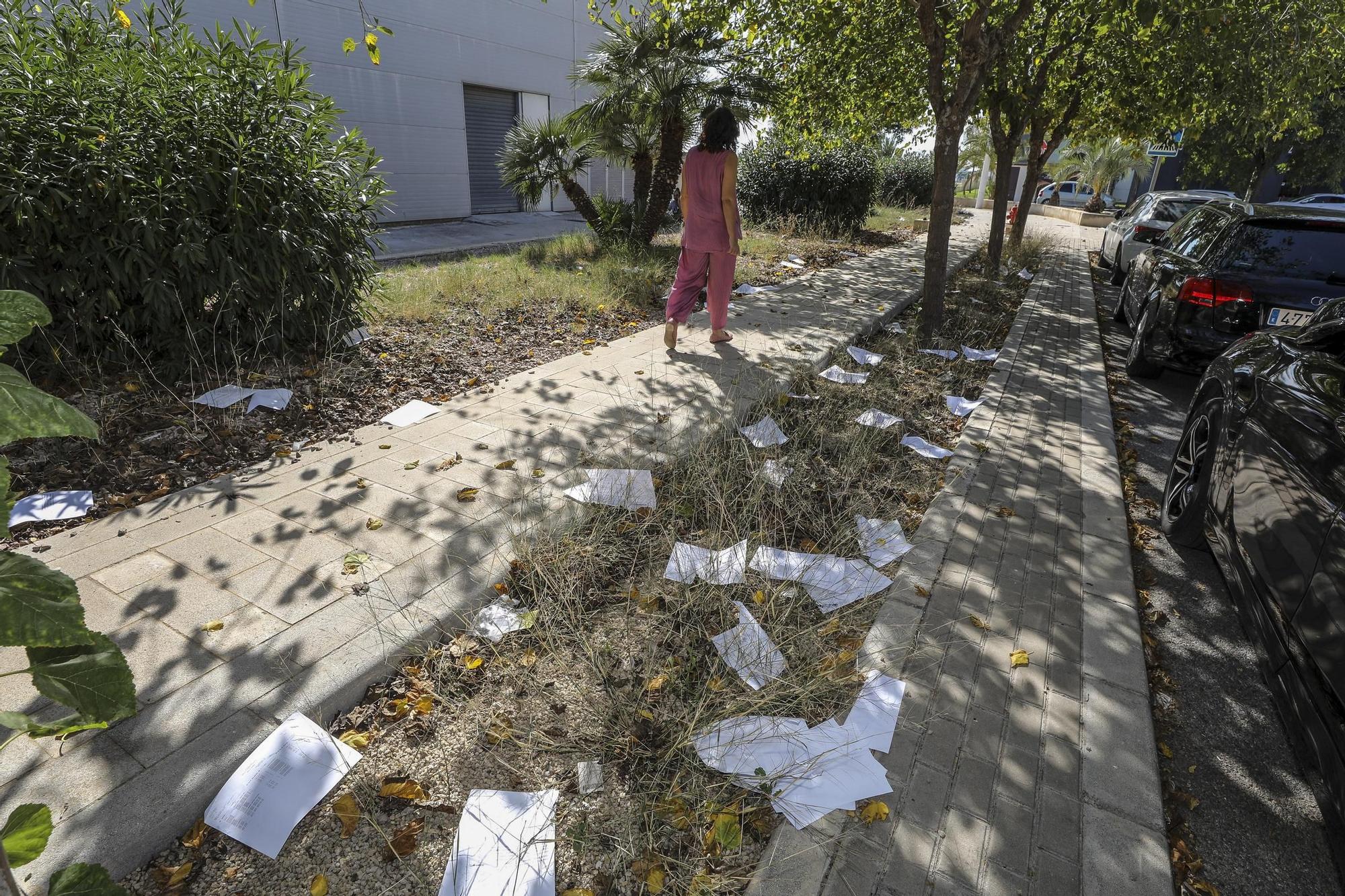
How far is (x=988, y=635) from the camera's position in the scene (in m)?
3.09

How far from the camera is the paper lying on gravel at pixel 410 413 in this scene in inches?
197

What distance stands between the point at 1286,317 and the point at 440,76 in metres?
17.1

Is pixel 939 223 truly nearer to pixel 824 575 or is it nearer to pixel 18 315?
pixel 824 575

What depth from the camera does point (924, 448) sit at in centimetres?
503

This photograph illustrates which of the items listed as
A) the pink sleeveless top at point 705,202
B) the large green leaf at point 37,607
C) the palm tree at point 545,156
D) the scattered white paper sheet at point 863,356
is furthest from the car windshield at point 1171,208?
the large green leaf at point 37,607

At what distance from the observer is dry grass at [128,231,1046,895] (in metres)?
2.09

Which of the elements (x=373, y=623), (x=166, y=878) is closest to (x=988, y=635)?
(x=373, y=623)

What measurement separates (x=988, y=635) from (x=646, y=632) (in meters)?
1.46

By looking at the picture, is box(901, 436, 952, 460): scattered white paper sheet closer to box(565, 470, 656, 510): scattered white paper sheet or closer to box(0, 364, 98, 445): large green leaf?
box(565, 470, 656, 510): scattered white paper sheet

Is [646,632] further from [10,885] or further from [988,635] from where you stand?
[10,885]

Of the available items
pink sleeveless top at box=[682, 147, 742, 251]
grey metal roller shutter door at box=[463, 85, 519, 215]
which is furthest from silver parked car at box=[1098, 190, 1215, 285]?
grey metal roller shutter door at box=[463, 85, 519, 215]

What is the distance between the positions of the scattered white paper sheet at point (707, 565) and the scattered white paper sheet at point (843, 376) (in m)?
3.18

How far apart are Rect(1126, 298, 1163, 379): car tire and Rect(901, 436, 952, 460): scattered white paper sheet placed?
3055mm

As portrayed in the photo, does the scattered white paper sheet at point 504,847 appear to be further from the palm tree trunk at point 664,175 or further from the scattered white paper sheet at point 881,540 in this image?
the palm tree trunk at point 664,175
